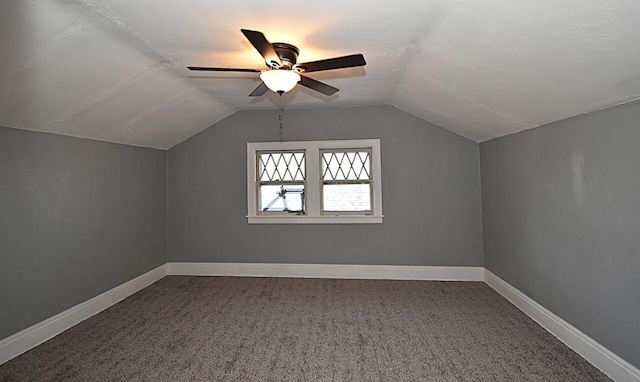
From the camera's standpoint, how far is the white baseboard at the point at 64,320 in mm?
2797

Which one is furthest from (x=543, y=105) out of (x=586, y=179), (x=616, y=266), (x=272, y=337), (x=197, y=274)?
(x=197, y=274)

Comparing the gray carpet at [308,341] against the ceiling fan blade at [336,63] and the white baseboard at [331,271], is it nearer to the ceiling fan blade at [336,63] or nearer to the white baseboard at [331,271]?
the white baseboard at [331,271]

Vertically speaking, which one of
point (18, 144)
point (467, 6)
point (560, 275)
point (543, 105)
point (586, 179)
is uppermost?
point (467, 6)

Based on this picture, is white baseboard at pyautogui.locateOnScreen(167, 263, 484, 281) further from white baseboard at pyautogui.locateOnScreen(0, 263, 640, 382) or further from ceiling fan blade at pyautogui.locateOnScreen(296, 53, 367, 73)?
ceiling fan blade at pyautogui.locateOnScreen(296, 53, 367, 73)

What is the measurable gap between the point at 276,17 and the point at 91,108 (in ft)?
6.68

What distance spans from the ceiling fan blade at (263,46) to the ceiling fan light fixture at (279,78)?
0.21 feet

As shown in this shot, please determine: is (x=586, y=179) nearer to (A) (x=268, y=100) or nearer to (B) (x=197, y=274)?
(A) (x=268, y=100)

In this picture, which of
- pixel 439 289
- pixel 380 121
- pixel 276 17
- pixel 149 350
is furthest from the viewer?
pixel 380 121

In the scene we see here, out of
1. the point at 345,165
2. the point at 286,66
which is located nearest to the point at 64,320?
the point at 286,66

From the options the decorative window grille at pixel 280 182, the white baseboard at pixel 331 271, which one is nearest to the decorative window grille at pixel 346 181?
the decorative window grille at pixel 280 182

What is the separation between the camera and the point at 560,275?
296 centimetres

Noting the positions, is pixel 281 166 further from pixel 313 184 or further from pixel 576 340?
pixel 576 340

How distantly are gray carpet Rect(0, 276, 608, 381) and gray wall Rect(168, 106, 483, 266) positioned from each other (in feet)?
2.46

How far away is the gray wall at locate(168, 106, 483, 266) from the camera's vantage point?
4809 mm
